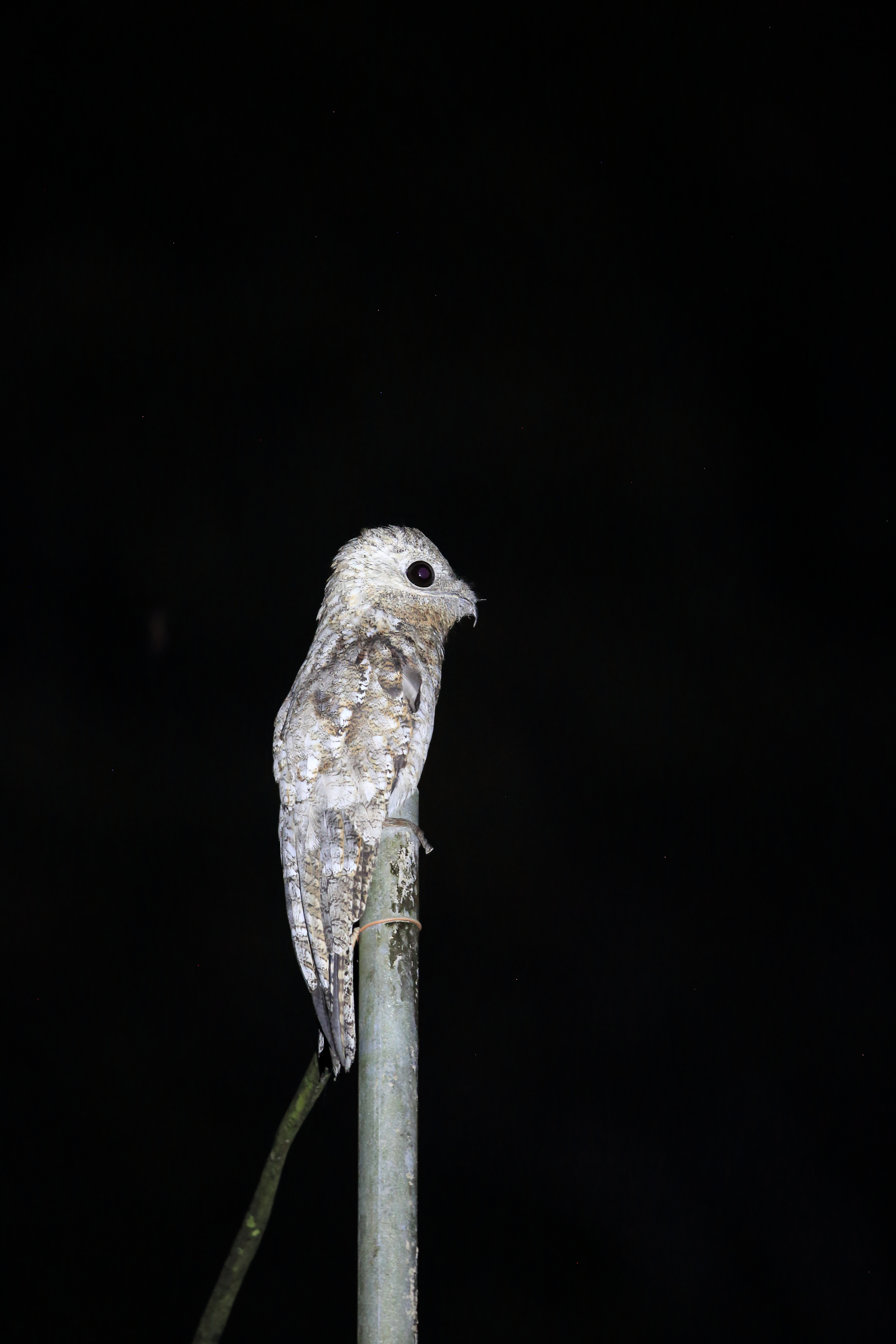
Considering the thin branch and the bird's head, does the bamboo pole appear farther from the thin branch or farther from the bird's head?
the bird's head

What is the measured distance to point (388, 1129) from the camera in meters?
1.32

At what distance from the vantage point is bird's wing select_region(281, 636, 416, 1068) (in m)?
1.76

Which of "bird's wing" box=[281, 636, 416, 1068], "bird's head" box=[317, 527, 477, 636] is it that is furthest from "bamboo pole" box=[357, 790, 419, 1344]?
"bird's head" box=[317, 527, 477, 636]

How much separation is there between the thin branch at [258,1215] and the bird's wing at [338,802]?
9 cm

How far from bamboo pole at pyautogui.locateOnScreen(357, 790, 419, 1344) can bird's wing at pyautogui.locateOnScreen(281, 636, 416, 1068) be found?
270 millimetres

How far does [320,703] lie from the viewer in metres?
2.02

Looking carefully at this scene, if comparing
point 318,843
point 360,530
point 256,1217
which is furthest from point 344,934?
point 360,530

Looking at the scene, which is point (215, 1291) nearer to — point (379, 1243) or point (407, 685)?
point (379, 1243)

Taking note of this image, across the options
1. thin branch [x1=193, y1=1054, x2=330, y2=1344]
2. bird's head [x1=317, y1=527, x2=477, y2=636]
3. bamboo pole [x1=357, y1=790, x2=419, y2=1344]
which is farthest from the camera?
bird's head [x1=317, y1=527, x2=477, y2=636]

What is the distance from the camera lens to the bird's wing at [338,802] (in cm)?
176

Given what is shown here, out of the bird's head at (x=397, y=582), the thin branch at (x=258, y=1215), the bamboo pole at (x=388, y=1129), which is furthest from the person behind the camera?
the bird's head at (x=397, y=582)

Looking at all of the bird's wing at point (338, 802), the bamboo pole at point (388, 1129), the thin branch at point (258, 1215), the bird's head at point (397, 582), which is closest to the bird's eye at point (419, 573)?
the bird's head at point (397, 582)

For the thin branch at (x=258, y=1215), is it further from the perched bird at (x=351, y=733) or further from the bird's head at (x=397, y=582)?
the bird's head at (x=397, y=582)

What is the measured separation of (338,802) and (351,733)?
16 cm
